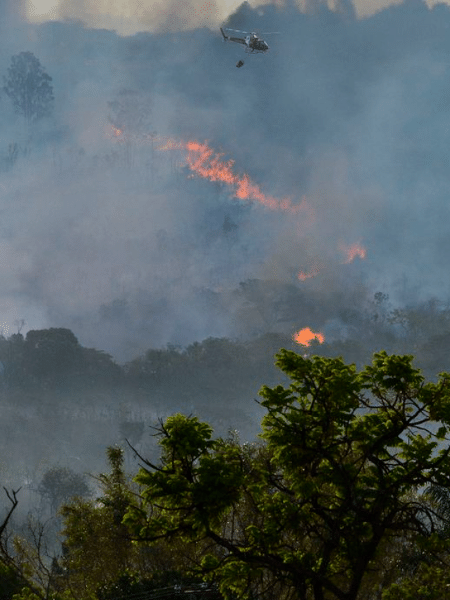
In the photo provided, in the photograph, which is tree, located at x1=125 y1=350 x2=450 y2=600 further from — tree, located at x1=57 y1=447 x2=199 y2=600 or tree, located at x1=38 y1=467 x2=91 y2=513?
tree, located at x1=38 y1=467 x2=91 y2=513

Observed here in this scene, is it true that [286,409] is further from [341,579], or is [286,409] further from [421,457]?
[341,579]

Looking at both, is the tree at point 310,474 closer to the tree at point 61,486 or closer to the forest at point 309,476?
the forest at point 309,476

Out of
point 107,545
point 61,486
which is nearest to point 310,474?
point 107,545

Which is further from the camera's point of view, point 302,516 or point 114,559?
point 114,559

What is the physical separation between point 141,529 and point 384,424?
22.9 ft

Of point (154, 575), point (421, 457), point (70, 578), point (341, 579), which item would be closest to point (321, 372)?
point (421, 457)

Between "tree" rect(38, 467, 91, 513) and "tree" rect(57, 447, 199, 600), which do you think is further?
"tree" rect(38, 467, 91, 513)

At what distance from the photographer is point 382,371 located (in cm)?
1609

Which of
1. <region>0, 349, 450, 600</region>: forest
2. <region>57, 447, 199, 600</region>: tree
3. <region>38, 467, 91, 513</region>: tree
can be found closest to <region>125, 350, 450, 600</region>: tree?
<region>0, 349, 450, 600</region>: forest

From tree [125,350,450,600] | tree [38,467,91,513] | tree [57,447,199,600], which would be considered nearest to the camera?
tree [125,350,450,600]

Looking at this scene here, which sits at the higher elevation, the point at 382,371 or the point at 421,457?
the point at 382,371

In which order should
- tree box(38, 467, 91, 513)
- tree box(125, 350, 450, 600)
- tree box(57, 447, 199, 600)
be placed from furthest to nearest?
tree box(38, 467, 91, 513), tree box(57, 447, 199, 600), tree box(125, 350, 450, 600)

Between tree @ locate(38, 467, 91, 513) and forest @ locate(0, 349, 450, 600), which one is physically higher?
tree @ locate(38, 467, 91, 513)

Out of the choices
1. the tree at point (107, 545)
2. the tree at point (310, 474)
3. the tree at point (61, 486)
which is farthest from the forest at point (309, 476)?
the tree at point (61, 486)
